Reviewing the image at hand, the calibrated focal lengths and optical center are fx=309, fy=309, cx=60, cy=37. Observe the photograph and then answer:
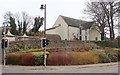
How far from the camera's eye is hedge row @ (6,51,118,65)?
38.7m

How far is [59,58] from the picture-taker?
3872cm

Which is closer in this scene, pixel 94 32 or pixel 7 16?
pixel 94 32

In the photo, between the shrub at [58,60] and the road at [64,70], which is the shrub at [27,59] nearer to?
the shrub at [58,60]

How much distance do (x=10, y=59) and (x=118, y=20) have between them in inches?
1426

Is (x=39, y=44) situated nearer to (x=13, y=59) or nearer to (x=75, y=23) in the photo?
(x=13, y=59)

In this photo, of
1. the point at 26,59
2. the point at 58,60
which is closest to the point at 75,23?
the point at 26,59

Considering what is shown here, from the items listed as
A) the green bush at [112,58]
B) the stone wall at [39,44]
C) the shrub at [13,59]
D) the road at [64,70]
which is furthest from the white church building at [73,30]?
the road at [64,70]

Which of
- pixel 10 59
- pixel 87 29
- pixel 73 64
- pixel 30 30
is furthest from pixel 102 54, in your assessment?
pixel 30 30

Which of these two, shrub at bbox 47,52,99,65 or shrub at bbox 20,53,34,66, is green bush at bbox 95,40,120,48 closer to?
shrub at bbox 47,52,99,65

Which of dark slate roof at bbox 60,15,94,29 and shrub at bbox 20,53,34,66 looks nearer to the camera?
shrub at bbox 20,53,34,66

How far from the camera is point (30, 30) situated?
99562 mm

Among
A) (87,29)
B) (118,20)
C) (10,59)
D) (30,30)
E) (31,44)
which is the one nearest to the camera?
(10,59)

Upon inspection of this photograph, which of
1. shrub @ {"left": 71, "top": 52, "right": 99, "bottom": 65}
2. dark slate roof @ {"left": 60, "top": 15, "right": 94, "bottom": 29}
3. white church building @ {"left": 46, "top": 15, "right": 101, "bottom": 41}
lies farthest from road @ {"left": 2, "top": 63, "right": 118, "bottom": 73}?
dark slate roof @ {"left": 60, "top": 15, "right": 94, "bottom": 29}

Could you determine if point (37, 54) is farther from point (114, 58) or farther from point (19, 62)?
point (114, 58)
